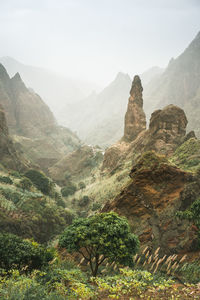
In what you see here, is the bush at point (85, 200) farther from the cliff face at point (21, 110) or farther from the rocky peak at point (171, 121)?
the cliff face at point (21, 110)

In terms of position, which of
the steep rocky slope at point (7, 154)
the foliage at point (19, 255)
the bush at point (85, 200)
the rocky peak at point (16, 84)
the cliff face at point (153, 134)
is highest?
the rocky peak at point (16, 84)

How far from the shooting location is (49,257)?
10453 mm

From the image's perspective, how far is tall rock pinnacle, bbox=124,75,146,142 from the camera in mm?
49906

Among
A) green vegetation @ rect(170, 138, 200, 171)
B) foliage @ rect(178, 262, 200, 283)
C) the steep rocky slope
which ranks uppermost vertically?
green vegetation @ rect(170, 138, 200, 171)

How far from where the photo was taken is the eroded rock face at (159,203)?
1259cm

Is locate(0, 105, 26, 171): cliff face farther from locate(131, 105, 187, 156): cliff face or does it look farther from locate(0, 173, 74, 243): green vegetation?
locate(131, 105, 187, 156): cliff face

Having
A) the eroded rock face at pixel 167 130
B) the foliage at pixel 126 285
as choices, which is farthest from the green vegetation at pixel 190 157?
the foliage at pixel 126 285

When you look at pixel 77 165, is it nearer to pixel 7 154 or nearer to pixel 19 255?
pixel 7 154

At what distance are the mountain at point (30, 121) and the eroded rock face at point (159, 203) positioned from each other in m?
58.7

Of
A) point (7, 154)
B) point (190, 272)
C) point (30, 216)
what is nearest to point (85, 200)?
point (30, 216)

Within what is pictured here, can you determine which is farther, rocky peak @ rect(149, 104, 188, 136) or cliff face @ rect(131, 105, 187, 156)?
rocky peak @ rect(149, 104, 188, 136)

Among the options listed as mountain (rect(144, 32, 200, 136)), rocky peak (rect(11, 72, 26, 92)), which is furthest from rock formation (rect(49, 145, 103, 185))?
mountain (rect(144, 32, 200, 136))

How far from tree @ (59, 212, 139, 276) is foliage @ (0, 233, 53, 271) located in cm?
138

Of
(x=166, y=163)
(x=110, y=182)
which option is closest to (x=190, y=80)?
(x=110, y=182)
